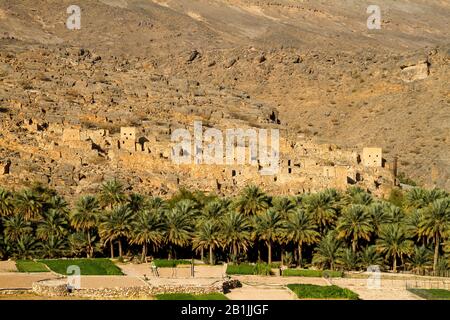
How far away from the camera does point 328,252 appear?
53.0 m

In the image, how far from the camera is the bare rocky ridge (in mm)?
68188

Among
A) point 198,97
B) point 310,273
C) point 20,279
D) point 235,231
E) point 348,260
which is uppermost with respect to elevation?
point 198,97

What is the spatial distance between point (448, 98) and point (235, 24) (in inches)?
3158

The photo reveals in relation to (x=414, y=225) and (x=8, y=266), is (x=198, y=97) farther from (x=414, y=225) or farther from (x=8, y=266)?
(x=8, y=266)

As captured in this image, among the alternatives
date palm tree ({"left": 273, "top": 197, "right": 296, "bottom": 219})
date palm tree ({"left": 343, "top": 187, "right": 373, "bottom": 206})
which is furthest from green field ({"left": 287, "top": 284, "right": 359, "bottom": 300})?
date palm tree ({"left": 343, "top": 187, "right": 373, "bottom": 206})

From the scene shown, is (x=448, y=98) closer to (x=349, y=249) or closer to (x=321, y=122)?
(x=321, y=122)

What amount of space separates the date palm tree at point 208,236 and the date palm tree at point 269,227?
1862 mm

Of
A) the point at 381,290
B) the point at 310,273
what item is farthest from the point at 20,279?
the point at 381,290

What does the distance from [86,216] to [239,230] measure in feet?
24.2

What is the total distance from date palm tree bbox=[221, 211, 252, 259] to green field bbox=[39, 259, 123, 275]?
18.1 feet

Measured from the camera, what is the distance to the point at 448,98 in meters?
107

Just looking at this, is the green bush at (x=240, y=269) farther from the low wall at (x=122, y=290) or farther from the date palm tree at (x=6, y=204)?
the date palm tree at (x=6, y=204)
